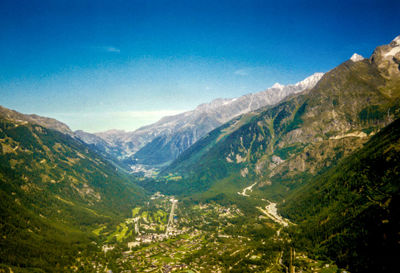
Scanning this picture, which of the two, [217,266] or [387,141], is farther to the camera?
[387,141]

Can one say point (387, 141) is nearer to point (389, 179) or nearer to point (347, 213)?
point (389, 179)

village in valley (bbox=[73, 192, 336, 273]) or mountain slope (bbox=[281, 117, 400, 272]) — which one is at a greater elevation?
mountain slope (bbox=[281, 117, 400, 272])

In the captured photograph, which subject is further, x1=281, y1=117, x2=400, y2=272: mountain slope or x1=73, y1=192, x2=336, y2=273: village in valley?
x1=73, y1=192, x2=336, y2=273: village in valley

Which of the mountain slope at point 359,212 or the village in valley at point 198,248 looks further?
the village in valley at point 198,248

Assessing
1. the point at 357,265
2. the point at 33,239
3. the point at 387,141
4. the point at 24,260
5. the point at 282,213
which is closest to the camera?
the point at 357,265

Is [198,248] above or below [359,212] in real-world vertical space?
below

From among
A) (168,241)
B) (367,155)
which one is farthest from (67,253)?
(367,155)

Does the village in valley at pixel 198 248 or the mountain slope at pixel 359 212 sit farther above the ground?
the mountain slope at pixel 359 212

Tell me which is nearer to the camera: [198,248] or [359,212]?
[359,212]
